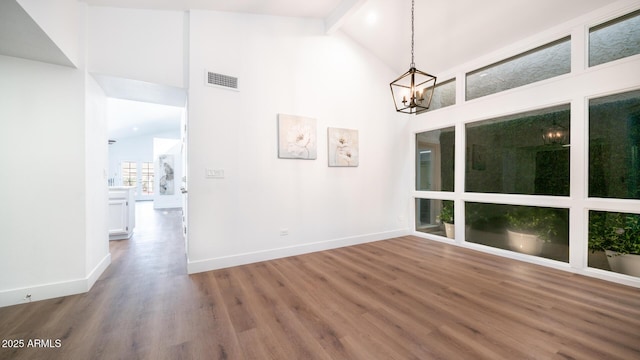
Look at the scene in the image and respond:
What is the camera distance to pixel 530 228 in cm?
346

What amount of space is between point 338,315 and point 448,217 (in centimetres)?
343

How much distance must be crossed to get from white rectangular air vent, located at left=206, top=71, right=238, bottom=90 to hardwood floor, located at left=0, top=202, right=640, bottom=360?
2.56 m

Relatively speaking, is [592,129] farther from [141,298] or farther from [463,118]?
[141,298]

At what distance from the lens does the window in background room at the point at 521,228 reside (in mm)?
3178

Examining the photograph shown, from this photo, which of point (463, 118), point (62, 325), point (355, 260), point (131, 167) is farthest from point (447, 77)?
point (131, 167)

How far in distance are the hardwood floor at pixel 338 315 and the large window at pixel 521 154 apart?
3.94 feet

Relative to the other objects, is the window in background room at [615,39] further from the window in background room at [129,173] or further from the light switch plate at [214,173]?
the window in background room at [129,173]

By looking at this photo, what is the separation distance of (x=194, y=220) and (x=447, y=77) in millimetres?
5010

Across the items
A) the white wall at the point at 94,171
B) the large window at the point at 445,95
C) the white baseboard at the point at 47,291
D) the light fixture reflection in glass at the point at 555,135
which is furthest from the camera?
the large window at the point at 445,95

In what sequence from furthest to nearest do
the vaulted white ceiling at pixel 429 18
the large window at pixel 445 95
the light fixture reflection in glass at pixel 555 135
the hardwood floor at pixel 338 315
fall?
the large window at pixel 445 95
the light fixture reflection in glass at pixel 555 135
the vaulted white ceiling at pixel 429 18
the hardwood floor at pixel 338 315

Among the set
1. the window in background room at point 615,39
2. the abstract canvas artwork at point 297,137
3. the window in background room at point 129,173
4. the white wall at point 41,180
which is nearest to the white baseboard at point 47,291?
the white wall at point 41,180

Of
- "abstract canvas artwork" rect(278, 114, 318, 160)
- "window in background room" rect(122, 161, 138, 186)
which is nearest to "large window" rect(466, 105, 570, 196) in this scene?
"abstract canvas artwork" rect(278, 114, 318, 160)

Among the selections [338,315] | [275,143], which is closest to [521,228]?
[338,315]

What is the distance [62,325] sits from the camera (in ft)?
6.37
